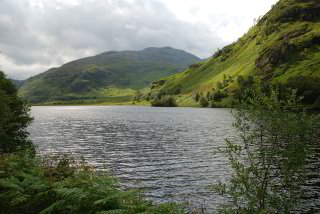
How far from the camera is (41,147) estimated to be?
2749 inches

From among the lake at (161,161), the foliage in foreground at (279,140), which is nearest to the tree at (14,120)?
the lake at (161,161)

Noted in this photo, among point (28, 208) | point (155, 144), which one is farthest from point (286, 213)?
point (155, 144)

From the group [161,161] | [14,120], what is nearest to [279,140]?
[161,161]

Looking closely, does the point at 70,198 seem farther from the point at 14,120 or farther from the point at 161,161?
the point at 14,120

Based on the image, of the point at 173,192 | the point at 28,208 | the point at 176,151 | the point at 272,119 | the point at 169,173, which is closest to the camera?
the point at 28,208

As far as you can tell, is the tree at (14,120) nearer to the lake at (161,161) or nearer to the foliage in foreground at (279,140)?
the lake at (161,161)

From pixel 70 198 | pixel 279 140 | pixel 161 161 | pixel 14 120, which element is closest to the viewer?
pixel 70 198

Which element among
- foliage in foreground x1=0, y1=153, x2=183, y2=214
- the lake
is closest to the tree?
the lake

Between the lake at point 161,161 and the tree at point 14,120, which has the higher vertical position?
the tree at point 14,120

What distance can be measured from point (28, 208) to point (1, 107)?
2116 cm

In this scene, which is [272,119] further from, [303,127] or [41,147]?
[41,147]

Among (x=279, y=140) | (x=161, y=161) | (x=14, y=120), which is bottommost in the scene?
(x=161, y=161)

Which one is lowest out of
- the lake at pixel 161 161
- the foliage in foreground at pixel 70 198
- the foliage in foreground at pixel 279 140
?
the lake at pixel 161 161

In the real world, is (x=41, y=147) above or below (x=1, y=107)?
below
